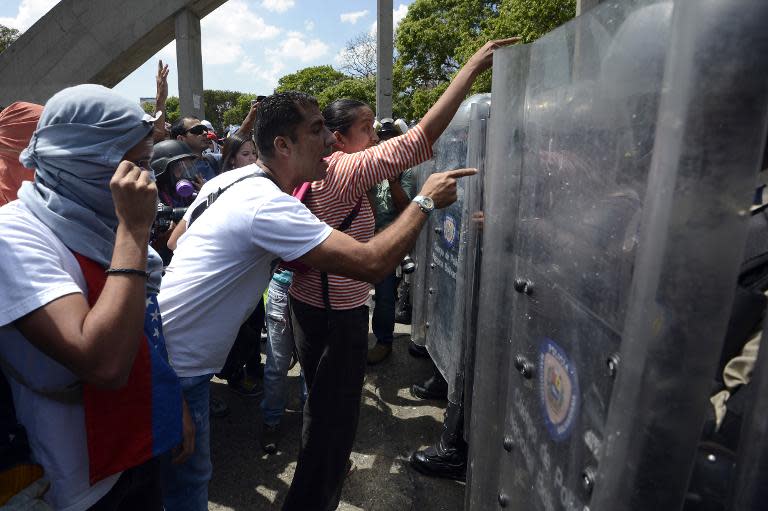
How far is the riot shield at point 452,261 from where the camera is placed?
2587 millimetres

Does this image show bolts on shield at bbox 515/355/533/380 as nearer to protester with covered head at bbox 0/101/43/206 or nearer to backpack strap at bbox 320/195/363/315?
backpack strap at bbox 320/195/363/315

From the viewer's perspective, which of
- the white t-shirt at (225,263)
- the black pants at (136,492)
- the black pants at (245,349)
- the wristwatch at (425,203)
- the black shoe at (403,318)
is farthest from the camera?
the black shoe at (403,318)

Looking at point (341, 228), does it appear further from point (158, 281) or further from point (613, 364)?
point (613, 364)

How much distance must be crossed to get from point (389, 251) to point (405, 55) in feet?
103

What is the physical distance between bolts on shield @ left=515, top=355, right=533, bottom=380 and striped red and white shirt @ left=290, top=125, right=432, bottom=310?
0.90 m

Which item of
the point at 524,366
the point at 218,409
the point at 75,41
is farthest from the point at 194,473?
the point at 75,41

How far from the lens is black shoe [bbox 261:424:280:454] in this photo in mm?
3111

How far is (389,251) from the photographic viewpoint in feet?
5.41

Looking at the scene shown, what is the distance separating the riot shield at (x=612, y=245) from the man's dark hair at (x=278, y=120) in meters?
→ 0.76

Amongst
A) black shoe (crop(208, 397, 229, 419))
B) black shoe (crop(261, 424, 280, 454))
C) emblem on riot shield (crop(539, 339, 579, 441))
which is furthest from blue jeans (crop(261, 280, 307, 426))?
emblem on riot shield (crop(539, 339, 579, 441))

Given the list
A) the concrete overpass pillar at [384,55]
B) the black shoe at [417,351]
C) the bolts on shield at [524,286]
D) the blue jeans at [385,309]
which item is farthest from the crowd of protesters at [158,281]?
the concrete overpass pillar at [384,55]

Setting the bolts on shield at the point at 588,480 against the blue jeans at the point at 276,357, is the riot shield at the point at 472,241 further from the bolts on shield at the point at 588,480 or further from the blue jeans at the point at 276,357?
the bolts on shield at the point at 588,480

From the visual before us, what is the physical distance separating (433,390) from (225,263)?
241 centimetres

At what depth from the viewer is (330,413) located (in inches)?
86.7
